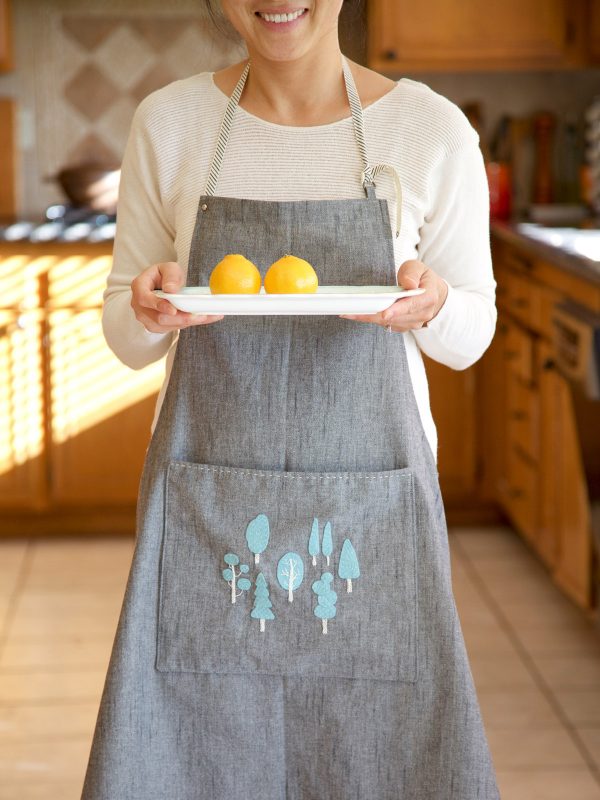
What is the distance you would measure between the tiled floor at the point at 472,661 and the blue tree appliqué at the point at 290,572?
1.10 metres

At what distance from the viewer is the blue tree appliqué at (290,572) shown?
1381mm

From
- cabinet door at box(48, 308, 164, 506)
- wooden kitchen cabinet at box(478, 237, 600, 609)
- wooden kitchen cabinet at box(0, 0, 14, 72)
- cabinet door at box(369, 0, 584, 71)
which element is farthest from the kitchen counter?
wooden kitchen cabinet at box(0, 0, 14, 72)

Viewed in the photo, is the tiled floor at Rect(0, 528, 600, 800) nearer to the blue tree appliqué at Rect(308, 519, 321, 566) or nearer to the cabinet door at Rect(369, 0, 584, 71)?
the blue tree appliqué at Rect(308, 519, 321, 566)

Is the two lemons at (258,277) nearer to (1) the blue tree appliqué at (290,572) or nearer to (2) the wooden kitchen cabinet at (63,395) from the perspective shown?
(1) the blue tree appliqué at (290,572)

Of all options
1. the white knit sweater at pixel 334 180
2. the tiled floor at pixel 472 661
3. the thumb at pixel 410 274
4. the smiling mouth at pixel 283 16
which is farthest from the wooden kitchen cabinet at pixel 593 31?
the thumb at pixel 410 274

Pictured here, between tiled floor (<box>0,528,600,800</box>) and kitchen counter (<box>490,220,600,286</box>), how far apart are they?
37.3 inches

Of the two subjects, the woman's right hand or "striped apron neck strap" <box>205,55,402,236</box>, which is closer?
the woman's right hand

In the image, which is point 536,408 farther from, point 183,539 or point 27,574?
point 183,539

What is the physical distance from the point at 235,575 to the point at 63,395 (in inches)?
93.5

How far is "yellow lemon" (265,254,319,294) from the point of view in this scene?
50.6 inches

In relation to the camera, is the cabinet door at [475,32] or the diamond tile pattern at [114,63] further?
the diamond tile pattern at [114,63]

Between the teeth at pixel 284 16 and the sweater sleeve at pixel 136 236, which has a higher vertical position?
the teeth at pixel 284 16

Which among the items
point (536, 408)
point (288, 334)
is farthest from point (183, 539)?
point (536, 408)

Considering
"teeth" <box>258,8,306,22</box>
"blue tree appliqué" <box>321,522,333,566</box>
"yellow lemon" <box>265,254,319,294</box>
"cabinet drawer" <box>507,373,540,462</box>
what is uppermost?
"teeth" <box>258,8,306,22</box>
